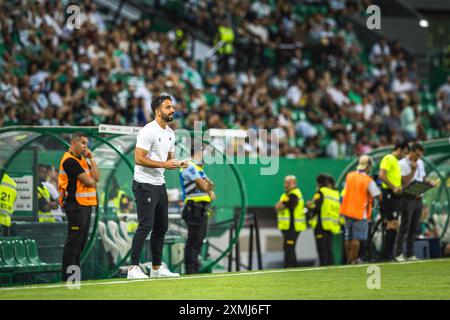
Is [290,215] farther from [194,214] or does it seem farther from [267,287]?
[267,287]

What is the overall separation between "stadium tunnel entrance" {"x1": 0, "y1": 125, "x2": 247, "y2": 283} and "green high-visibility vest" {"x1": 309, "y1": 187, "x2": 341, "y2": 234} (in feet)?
5.28

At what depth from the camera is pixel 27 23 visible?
2255cm

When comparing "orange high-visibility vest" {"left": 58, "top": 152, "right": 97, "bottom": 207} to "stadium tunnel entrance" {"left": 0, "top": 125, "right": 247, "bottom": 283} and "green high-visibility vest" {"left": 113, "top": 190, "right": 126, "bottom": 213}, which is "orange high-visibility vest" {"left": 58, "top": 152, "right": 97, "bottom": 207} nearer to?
"stadium tunnel entrance" {"left": 0, "top": 125, "right": 247, "bottom": 283}

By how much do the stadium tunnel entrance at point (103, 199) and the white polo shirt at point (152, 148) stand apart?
2676 millimetres

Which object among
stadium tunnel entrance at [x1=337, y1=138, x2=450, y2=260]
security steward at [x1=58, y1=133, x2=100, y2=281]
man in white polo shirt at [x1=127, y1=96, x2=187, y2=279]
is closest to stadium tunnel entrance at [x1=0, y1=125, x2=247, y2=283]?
security steward at [x1=58, y1=133, x2=100, y2=281]

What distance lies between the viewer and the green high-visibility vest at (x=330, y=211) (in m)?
19.4

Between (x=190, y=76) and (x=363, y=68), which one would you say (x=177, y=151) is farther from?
(x=363, y=68)

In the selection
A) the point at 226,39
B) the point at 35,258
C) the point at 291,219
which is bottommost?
the point at 35,258

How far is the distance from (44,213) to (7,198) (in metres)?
0.76

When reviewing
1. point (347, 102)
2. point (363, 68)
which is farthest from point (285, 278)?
point (363, 68)

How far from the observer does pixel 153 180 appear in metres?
12.5

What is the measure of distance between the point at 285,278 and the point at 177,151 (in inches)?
227

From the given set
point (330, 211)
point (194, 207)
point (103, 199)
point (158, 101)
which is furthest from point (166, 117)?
point (330, 211)

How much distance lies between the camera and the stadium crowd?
21703 mm
